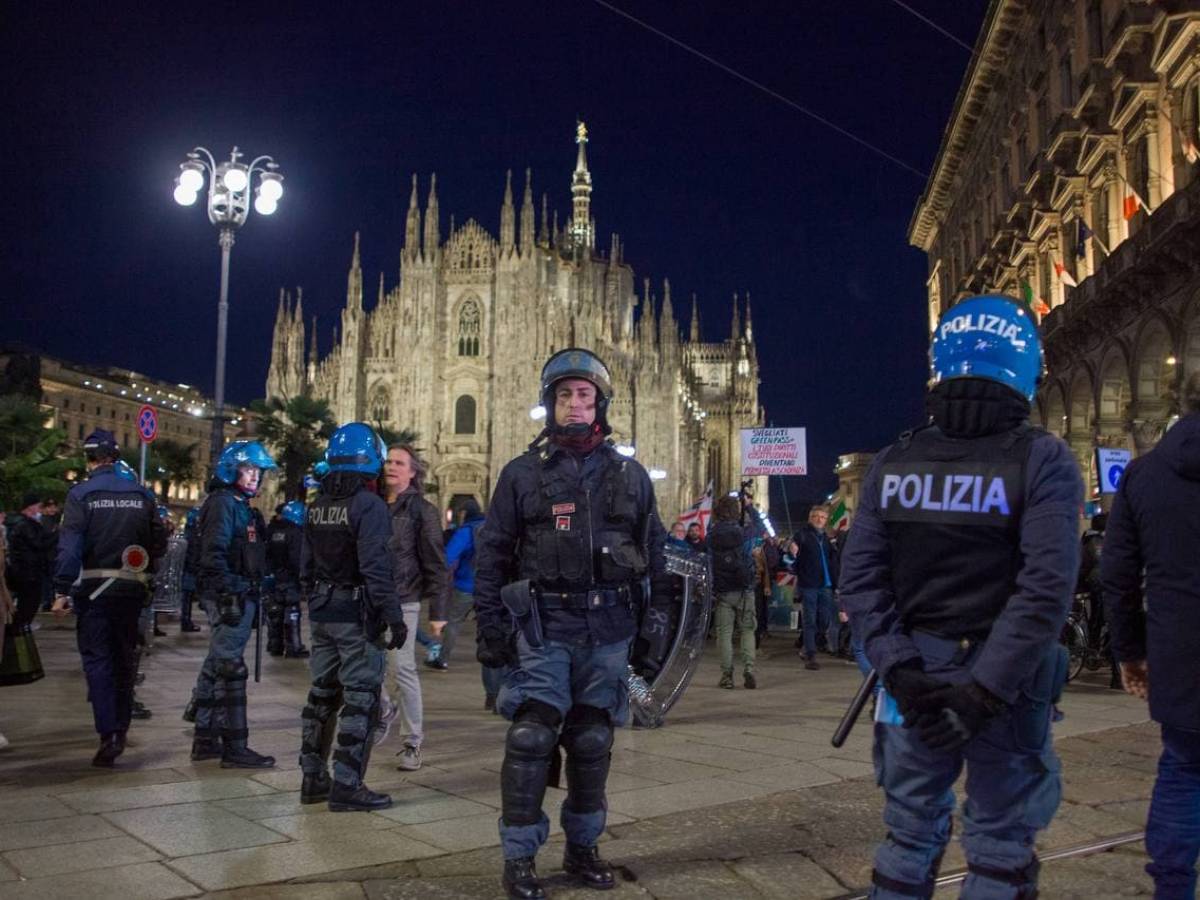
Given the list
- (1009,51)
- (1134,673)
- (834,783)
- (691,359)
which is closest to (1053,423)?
(1009,51)

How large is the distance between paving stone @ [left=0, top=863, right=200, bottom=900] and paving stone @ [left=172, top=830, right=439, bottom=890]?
0.08 meters

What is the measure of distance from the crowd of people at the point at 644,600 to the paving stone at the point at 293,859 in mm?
554

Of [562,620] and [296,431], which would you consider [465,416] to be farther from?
[562,620]

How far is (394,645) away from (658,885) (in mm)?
1681

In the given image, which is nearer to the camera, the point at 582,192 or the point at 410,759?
the point at 410,759

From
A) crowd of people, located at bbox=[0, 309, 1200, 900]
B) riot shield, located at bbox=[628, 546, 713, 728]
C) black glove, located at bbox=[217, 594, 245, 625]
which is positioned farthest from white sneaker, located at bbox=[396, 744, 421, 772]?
riot shield, located at bbox=[628, 546, 713, 728]

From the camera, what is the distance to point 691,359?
277 ft

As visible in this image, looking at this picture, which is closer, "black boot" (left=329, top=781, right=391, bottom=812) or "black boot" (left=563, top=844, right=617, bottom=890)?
"black boot" (left=563, top=844, right=617, bottom=890)

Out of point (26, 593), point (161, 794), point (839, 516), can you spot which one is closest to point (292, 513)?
point (26, 593)

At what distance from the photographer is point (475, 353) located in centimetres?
5959

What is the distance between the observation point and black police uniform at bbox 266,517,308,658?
33.0ft

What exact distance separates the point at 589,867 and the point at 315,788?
5.65 feet

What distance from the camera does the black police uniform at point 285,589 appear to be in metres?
10.1

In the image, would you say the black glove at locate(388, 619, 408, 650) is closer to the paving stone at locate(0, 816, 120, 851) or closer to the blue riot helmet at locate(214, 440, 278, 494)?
the paving stone at locate(0, 816, 120, 851)
